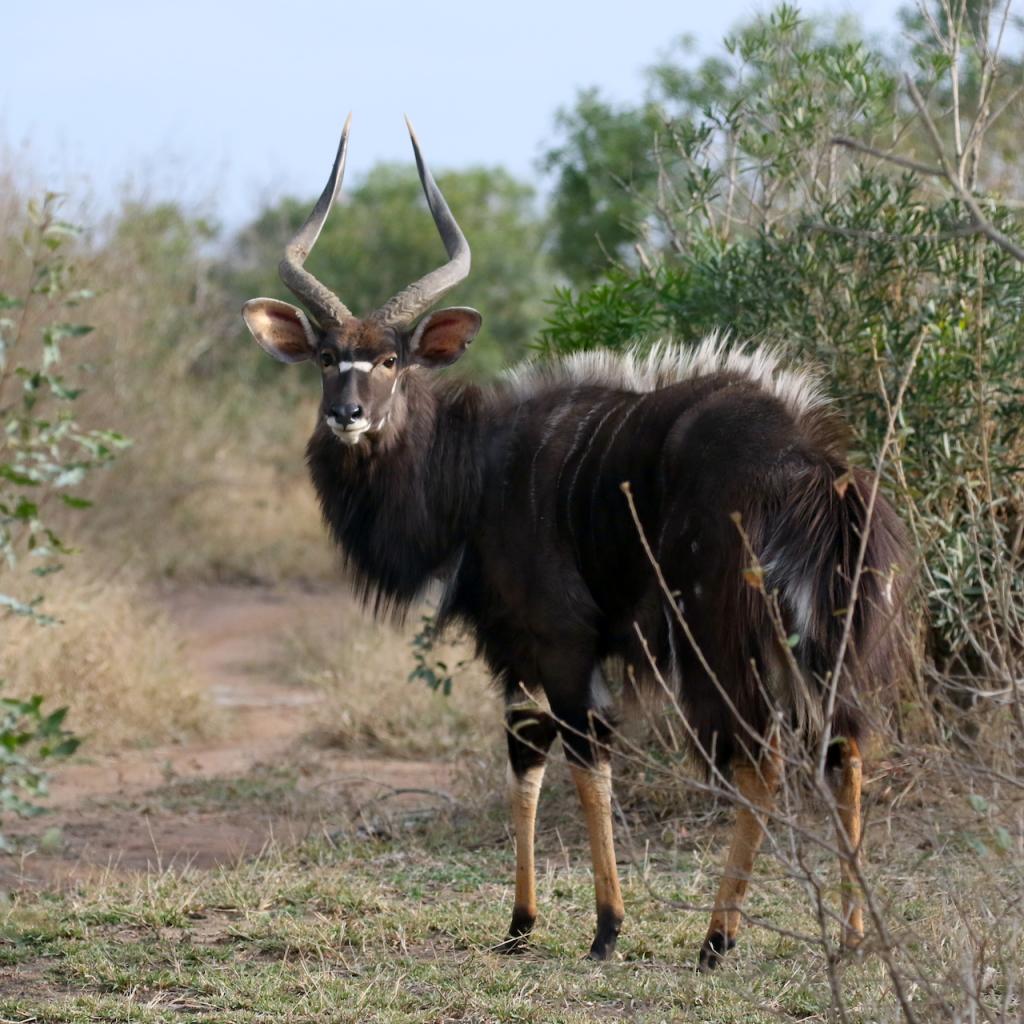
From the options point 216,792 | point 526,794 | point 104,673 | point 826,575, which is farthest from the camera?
point 104,673

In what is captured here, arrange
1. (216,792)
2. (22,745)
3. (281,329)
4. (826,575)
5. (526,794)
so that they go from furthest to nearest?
(216,792), (281,329), (526,794), (826,575), (22,745)

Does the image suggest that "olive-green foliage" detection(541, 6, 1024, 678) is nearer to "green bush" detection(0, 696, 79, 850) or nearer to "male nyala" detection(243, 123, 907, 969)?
"male nyala" detection(243, 123, 907, 969)

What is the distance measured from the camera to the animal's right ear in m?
5.50

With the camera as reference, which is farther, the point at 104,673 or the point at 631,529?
the point at 104,673

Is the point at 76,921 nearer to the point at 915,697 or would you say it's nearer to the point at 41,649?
the point at 915,697

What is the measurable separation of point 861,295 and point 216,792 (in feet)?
13.6

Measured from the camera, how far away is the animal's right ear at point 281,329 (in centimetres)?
550

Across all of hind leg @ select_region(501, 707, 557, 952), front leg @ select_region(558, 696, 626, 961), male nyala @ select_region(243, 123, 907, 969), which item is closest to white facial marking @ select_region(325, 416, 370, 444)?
male nyala @ select_region(243, 123, 907, 969)

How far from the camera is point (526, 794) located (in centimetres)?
513

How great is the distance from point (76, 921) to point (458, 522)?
6.04ft

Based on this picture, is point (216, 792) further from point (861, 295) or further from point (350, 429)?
point (861, 295)

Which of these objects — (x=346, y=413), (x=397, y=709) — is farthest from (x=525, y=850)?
(x=397, y=709)

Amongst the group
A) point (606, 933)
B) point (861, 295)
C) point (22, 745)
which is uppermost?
point (861, 295)

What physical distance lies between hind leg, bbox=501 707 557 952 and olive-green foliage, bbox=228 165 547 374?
13764 mm
